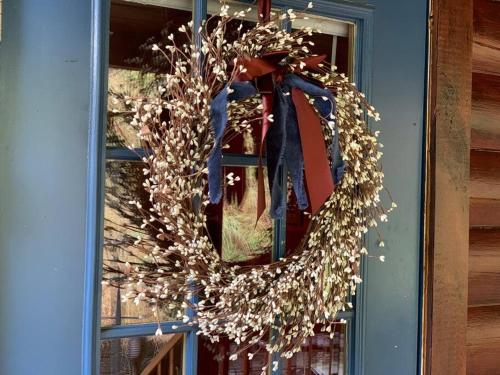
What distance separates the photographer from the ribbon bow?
38.2 inches

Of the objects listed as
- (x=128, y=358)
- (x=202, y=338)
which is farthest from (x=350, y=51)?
(x=128, y=358)

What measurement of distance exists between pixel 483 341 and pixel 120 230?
101cm

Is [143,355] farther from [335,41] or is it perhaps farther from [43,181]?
[335,41]

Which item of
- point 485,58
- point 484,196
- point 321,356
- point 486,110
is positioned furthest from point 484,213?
point 321,356

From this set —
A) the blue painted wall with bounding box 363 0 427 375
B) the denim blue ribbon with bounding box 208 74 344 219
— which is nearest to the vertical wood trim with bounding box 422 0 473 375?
the blue painted wall with bounding box 363 0 427 375

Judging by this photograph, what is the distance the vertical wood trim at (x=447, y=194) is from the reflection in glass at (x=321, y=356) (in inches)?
8.7

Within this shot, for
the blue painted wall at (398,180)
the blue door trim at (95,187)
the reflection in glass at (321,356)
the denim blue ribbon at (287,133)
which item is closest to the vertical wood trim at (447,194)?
the blue painted wall at (398,180)

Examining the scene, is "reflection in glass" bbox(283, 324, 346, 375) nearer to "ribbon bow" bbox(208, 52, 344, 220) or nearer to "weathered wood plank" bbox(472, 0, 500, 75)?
"ribbon bow" bbox(208, 52, 344, 220)

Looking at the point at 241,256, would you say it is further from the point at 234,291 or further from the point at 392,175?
the point at 392,175

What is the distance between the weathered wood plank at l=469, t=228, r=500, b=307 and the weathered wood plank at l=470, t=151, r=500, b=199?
0.10 m

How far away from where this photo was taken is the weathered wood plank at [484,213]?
1377 millimetres

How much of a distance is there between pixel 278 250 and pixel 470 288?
1.90 feet

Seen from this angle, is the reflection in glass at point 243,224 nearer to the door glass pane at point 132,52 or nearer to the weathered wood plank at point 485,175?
the door glass pane at point 132,52

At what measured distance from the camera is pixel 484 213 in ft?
4.57
